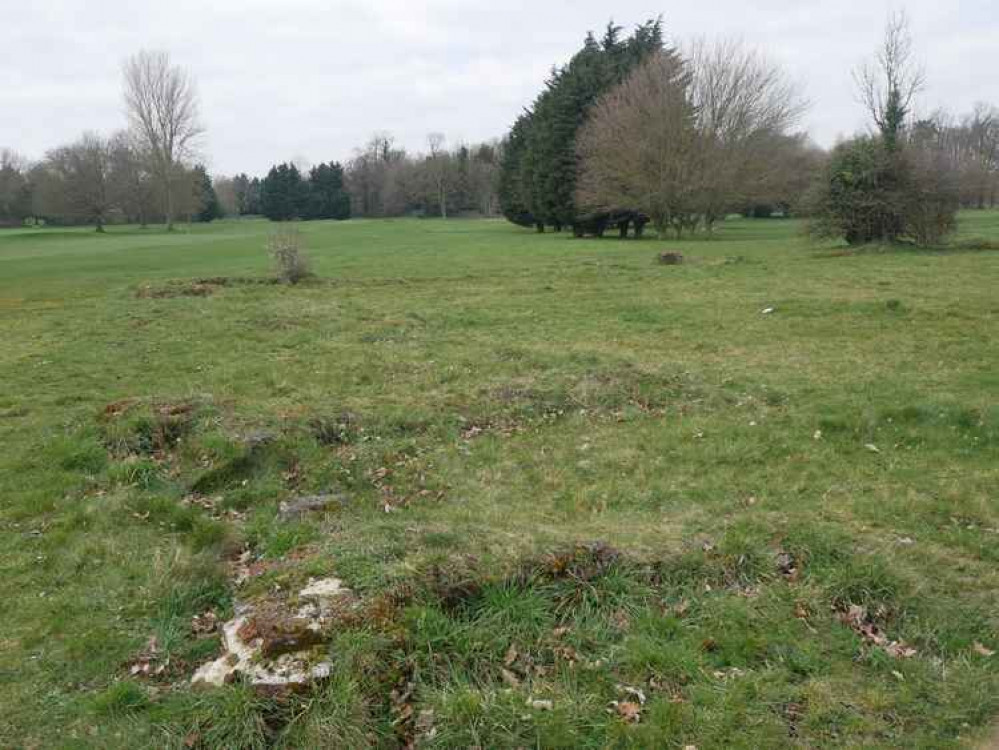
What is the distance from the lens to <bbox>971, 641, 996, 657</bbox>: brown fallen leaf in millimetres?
3992

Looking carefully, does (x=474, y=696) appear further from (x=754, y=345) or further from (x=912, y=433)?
(x=754, y=345)

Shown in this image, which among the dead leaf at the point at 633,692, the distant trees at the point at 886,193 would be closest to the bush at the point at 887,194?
the distant trees at the point at 886,193

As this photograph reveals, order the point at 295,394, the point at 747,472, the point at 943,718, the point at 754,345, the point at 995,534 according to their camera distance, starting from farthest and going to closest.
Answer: the point at 754,345 → the point at 295,394 → the point at 747,472 → the point at 995,534 → the point at 943,718

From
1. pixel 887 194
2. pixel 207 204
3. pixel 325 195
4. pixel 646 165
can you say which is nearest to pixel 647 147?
pixel 646 165

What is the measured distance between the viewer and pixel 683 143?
37531mm

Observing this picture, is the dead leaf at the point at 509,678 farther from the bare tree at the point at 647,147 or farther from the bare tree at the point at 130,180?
the bare tree at the point at 130,180

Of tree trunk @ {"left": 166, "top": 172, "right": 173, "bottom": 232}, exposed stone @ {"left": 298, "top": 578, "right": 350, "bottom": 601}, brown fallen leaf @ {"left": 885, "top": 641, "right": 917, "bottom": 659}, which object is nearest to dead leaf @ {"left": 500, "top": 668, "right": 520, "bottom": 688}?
exposed stone @ {"left": 298, "top": 578, "right": 350, "bottom": 601}

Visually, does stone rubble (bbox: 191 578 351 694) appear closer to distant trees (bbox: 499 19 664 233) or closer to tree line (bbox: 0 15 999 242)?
tree line (bbox: 0 15 999 242)

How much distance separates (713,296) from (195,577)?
13963 mm

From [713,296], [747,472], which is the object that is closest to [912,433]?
[747,472]

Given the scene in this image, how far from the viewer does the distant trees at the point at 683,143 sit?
3738 centimetres

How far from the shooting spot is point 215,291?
65.5 feet

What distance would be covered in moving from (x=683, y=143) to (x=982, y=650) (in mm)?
36374

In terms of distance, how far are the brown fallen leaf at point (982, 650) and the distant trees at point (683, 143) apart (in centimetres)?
3527
